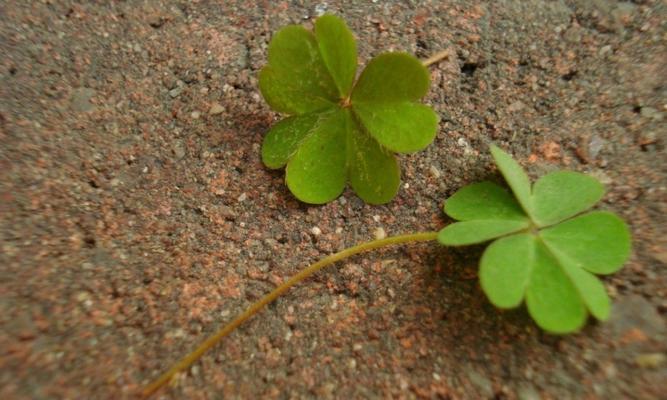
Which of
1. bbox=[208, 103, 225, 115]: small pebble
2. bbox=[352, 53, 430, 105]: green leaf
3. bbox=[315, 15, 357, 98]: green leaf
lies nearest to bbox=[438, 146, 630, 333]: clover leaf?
bbox=[352, 53, 430, 105]: green leaf

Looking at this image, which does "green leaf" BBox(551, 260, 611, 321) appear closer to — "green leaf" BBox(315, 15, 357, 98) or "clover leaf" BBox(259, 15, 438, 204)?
"clover leaf" BBox(259, 15, 438, 204)

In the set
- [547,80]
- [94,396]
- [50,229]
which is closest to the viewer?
[94,396]

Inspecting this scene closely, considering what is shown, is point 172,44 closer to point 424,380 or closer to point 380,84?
point 380,84

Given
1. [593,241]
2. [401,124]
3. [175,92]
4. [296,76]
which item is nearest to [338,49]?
[296,76]

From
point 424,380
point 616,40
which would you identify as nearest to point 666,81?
point 616,40

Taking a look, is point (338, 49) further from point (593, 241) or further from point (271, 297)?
point (593, 241)

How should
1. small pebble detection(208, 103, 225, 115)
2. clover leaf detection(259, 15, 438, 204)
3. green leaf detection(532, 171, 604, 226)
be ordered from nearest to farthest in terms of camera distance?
green leaf detection(532, 171, 604, 226) < clover leaf detection(259, 15, 438, 204) < small pebble detection(208, 103, 225, 115)

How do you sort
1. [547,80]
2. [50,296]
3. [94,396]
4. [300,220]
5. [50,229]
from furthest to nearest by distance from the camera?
1. [547,80]
2. [300,220]
3. [50,229]
4. [50,296]
5. [94,396]
